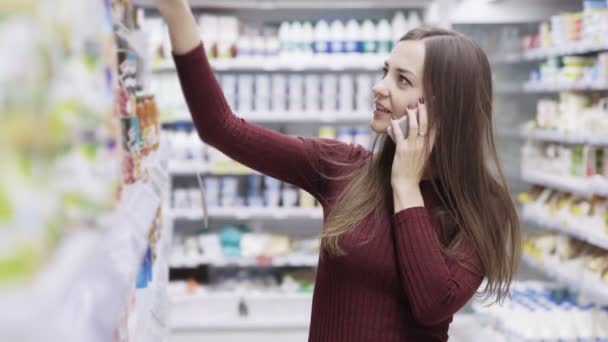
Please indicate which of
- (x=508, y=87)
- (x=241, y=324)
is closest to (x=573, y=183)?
(x=508, y=87)

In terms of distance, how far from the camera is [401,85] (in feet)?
4.73

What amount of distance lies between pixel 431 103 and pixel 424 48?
114mm

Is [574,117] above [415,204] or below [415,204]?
below

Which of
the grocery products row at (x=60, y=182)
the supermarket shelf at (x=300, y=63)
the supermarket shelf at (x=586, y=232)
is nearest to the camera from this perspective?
the grocery products row at (x=60, y=182)

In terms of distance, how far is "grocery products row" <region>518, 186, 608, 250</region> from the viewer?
353cm

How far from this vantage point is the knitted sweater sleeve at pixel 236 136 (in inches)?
48.5

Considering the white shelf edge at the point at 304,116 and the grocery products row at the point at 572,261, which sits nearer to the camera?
the grocery products row at the point at 572,261

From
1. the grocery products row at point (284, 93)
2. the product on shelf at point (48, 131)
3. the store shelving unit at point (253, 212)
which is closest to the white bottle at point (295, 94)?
the grocery products row at point (284, 93)

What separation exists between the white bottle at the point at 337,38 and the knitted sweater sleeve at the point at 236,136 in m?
3.05

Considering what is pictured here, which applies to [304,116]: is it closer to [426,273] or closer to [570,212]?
[570,212]

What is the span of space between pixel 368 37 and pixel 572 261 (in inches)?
72.6

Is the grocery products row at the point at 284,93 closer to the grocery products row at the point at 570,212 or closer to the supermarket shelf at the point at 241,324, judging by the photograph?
the grocery products row at the point at 570,212

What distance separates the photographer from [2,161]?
461 millimetres

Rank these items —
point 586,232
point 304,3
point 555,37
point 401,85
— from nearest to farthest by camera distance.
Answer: point 401,85, point 586,232, point 555,37, point 304,3
